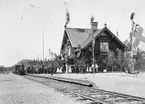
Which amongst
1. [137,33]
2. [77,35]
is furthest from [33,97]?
[77,35]

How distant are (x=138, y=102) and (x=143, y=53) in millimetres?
38003

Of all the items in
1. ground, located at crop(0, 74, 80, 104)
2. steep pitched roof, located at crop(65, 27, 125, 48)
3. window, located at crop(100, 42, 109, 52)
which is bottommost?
ground, located at crop(0, 74, 80, 104)

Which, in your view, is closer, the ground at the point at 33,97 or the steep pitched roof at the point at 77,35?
the ground at the point at 33,97

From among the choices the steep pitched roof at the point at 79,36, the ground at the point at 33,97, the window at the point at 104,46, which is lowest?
the ground at the point at 33,97

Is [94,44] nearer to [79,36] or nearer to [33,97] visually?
[79,36]

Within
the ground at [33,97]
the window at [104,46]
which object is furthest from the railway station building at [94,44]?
the ground at [33,97]

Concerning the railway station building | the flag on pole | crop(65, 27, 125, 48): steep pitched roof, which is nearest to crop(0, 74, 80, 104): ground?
the flag on pole

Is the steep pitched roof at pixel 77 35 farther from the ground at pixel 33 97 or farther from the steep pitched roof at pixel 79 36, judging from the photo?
the ground at pixel 33 97

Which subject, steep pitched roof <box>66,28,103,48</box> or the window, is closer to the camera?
the window

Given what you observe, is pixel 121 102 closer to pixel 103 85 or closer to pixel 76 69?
pixel 103 85

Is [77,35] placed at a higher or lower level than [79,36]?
higher

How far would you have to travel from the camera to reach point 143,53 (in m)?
46.2

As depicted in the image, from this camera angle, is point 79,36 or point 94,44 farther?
point 79,36

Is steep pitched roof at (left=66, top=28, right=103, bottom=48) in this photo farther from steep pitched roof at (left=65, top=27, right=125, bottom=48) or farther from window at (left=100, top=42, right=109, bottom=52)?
window at (left=100, top=42, right=109, bottom=52)
